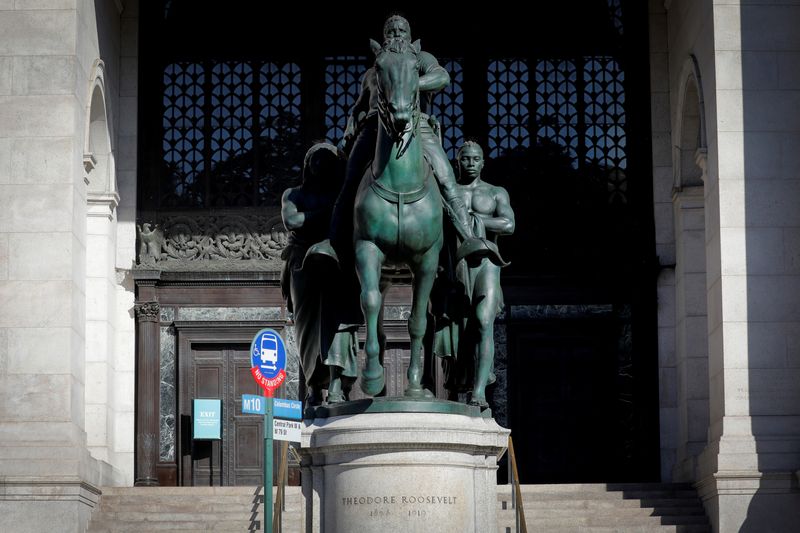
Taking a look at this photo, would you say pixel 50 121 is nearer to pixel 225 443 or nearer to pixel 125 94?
pixel 125 94

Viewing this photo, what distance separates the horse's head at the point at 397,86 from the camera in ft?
35.5

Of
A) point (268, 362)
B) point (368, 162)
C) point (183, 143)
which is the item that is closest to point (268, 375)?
point (268, 362)

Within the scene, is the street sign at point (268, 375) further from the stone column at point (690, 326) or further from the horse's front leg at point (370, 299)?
the stone column at point (690, 326)

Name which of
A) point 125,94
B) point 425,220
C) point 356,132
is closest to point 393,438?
point 425,220

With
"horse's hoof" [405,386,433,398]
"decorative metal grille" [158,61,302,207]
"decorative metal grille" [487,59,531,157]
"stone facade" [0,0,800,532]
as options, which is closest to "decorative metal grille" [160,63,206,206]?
"decorative metal grille" [158,61,302,207]

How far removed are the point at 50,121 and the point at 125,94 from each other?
4337mm

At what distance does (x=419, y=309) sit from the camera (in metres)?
11.6

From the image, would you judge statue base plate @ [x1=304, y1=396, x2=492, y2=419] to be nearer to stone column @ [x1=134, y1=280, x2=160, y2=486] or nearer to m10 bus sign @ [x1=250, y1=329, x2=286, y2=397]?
m10 bus sign @ [x1=250, y1=329, x2=286, y2=397]

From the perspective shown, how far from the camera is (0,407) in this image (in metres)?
19.8

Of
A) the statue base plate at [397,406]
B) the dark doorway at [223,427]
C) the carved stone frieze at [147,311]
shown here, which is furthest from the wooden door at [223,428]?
the statue base plate at [397,406]

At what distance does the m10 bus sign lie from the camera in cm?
1541

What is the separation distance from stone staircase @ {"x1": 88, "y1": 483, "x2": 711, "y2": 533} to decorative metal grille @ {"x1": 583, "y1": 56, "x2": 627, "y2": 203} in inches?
230

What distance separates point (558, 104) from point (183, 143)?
6116 millimetres

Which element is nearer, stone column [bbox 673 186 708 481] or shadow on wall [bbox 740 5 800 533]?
shadow on wall [bbox 740 5 800 533]
